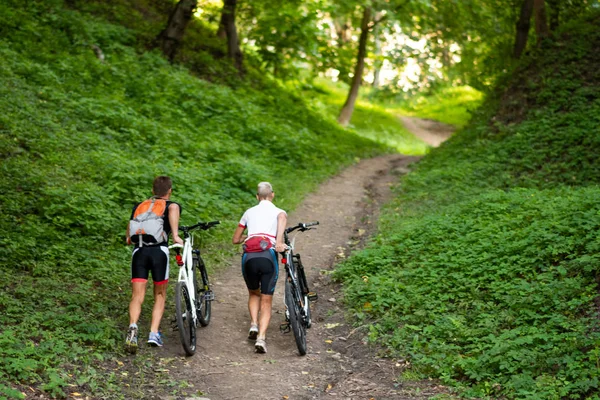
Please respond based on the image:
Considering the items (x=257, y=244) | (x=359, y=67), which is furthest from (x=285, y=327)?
(x=359, y=67)

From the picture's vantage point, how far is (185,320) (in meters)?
7.18

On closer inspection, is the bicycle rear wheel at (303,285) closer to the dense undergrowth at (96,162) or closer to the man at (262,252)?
the man at (262,252)

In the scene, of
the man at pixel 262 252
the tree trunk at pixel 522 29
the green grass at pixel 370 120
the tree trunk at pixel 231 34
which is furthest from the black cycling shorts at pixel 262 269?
the green grass at pixel 370 120

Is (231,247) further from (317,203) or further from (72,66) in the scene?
(72,66)

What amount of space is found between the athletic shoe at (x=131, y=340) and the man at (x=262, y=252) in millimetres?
1362

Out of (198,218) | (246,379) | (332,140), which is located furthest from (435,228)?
(332,140)

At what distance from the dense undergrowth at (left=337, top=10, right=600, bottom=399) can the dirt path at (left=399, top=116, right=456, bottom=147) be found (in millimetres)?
20456

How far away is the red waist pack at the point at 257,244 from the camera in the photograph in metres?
7.26

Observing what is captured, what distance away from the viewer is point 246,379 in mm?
6656

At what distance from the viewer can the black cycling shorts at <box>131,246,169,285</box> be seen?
22.9 ft

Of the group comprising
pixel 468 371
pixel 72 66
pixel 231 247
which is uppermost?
pixel 72 66

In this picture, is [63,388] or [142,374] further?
[142,374]

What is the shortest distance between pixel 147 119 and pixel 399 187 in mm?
6865

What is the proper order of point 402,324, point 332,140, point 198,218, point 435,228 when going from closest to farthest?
point 402,324 < point 435,228 < point 198,218 < point 332,140
